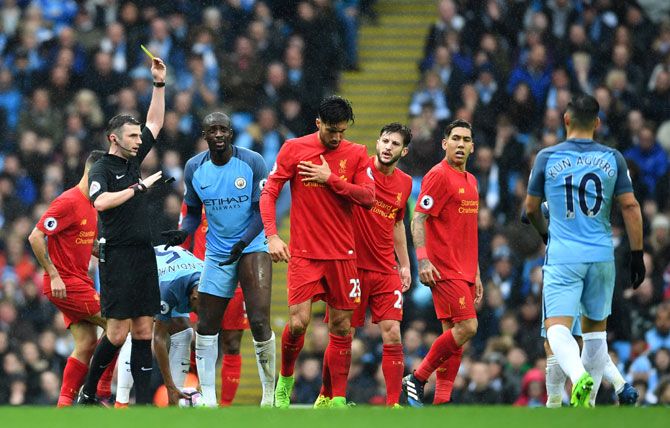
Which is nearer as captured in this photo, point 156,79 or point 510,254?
point 156,79

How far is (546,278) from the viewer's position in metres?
10.9

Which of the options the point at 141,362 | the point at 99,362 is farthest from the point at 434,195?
the point at 99,362

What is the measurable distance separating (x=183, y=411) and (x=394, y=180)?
13.7ft

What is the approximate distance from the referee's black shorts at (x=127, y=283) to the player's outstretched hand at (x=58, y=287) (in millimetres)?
1146

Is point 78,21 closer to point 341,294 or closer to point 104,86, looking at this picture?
point 104,86

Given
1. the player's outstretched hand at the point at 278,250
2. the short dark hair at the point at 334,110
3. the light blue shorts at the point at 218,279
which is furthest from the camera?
the light blue shorts at the point at 218,279

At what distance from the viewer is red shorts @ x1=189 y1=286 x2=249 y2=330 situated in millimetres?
13672

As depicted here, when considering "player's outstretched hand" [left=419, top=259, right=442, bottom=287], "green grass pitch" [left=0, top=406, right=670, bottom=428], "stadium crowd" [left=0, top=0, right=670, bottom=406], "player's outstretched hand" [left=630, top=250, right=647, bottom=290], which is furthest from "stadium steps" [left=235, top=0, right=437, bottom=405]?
"green grass pitch" [left=0, top=406, right=670, bottom=428]

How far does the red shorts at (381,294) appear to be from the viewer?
13.0m

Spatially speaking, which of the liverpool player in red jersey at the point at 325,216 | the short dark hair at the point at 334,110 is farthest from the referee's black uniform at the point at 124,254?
the short dark hair at the point at 334,110

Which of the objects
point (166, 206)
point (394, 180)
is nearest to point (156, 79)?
point (394, 180)

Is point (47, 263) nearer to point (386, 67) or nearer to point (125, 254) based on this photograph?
point (125, 254)

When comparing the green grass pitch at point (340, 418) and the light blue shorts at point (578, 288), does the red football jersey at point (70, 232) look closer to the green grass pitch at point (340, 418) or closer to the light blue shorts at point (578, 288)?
the green grass pitch at point (340, 418)

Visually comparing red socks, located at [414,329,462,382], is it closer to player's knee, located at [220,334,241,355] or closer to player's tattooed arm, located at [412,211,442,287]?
player's tattooed arm, located at [412,211,442,287]
